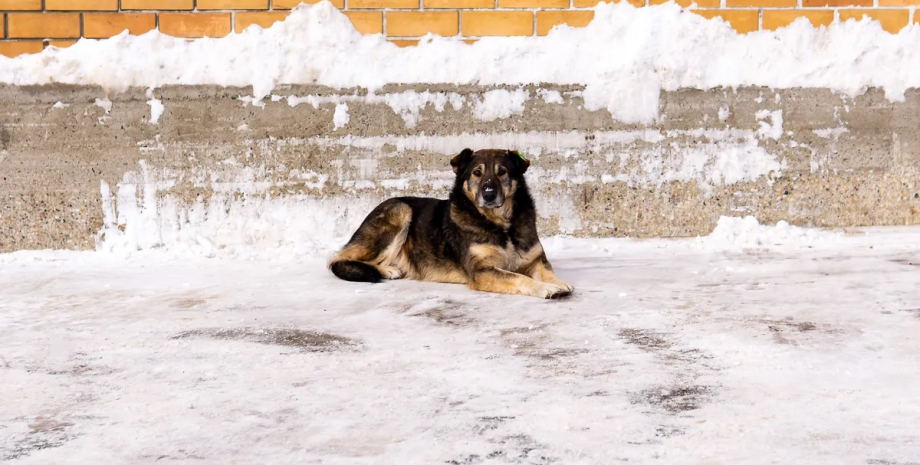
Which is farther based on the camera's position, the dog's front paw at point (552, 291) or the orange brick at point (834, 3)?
the orange brick at point (834, 3)

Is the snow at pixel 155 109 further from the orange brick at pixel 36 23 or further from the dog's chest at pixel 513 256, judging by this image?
the dog's chest at pixel 513 256

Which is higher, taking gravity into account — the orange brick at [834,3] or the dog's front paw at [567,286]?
the orange brick at [834,3]

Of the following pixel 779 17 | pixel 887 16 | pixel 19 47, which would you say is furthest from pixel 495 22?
pixel 19 47

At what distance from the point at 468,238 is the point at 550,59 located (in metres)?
1.58

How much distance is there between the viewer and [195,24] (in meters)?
5.85

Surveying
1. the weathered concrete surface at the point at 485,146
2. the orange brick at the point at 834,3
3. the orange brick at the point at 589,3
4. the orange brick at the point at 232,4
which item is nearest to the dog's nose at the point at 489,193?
the weathered concrete surface at the point at 485,146

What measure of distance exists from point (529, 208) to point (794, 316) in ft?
5.61

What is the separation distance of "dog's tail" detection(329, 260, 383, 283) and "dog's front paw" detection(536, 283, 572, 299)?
3.50 feet

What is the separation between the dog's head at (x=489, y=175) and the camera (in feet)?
15.7

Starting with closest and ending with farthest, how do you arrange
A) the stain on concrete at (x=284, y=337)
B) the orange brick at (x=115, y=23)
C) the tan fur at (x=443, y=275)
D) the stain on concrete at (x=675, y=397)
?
the stain on concrete at (x=675, y=397)
the stain on concrete at (x=284, y=337)
the tan fur at (x=443, y=275)
the orange brick at (x=115, y=23)

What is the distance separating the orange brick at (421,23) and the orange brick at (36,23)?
6.80 ft

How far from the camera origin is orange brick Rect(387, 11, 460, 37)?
5.89 metres

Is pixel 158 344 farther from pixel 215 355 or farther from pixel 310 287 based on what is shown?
pixel 310 287

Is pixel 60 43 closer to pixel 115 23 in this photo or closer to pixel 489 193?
pixel 115 23
